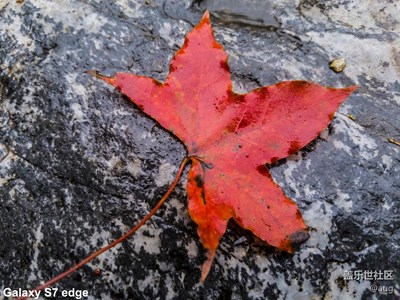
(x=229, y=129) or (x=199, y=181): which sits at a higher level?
(x=229, y=129)

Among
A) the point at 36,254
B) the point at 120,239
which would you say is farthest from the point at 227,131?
the point at 36,254

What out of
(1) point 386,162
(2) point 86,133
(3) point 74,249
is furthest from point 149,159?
(1) point 386,162

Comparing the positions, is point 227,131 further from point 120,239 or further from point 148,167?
point 120,239

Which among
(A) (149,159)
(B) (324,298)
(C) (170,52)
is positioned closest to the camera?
(B) (324,298)

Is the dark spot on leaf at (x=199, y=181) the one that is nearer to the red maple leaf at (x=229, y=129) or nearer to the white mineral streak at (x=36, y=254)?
the red maple leaf at (x=229, y=129)

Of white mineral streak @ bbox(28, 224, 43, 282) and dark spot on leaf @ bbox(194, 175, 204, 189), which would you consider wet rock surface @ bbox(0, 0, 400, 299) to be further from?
dark spot on leaf @ bbox(194, 175, 204, 189)

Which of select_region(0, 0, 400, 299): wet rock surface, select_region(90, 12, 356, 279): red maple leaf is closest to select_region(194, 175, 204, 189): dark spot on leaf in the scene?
select_region(90, 12, 356, 279): red maple leaf

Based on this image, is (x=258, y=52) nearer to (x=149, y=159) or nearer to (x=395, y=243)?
(x=149, y=159)
